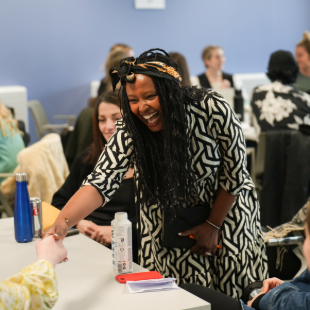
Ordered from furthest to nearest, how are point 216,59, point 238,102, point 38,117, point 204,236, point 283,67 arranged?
point 216,59 < point 38,117 < point 238,102 < point 283,67 < point 204,236

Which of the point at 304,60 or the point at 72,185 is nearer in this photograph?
the point at 72,185

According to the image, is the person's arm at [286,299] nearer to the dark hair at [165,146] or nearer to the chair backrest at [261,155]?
the dark hair at [165,146]

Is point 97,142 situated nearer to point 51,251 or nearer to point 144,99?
point 144,99

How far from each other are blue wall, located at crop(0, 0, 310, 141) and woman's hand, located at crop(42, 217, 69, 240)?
5.00m

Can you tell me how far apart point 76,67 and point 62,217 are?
5.17 m

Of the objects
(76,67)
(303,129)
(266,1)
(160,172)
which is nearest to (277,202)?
(303,129)

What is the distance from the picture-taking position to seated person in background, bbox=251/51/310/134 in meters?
3.47

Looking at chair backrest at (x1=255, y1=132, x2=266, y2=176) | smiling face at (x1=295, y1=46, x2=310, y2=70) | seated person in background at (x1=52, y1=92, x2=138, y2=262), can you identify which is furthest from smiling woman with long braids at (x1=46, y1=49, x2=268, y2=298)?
smiling face at (x1=295, y1=46, x2=310, y2=70)

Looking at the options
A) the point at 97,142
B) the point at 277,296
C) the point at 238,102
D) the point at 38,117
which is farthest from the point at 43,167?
the point at 38,117

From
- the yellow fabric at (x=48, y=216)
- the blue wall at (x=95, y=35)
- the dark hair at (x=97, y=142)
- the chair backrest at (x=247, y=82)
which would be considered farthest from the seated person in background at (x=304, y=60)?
the yellow fabric at (x=48, y=216)

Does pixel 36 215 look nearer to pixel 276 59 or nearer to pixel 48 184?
pixel 48 184

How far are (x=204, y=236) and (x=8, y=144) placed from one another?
2020 mm

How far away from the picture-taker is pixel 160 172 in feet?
5.33

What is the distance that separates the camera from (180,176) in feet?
5.24
